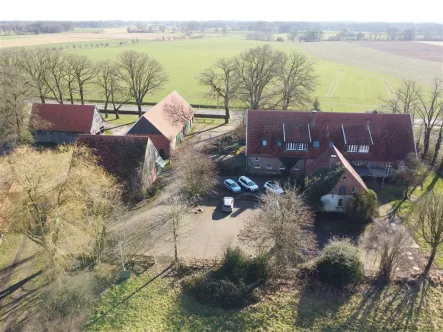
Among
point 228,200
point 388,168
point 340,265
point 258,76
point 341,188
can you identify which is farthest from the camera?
point 258,76

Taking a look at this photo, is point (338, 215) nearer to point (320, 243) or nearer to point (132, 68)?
point (320, 243)

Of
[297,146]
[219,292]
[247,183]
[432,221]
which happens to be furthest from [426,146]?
[219,292]

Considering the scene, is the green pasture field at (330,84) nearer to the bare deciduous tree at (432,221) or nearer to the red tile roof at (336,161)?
the red tile roof at (336,161)

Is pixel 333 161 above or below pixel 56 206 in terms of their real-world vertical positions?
below

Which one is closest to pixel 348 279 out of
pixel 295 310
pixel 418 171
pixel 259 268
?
pixel 295 310

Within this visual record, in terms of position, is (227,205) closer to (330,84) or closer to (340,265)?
(340,265)

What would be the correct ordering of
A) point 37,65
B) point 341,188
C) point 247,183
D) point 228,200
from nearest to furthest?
point 341,188 → point 228,200 → point 247,183 → point 37,65

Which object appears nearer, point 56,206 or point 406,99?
point 56,206

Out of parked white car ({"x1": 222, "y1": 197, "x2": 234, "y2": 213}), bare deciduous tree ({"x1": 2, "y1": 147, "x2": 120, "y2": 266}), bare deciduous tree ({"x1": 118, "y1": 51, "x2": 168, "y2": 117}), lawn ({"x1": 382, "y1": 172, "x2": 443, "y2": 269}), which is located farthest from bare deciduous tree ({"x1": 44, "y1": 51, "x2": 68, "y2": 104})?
lawn ({"x1": 382, "y1": 172, "x2": 443, "y2": 269})
